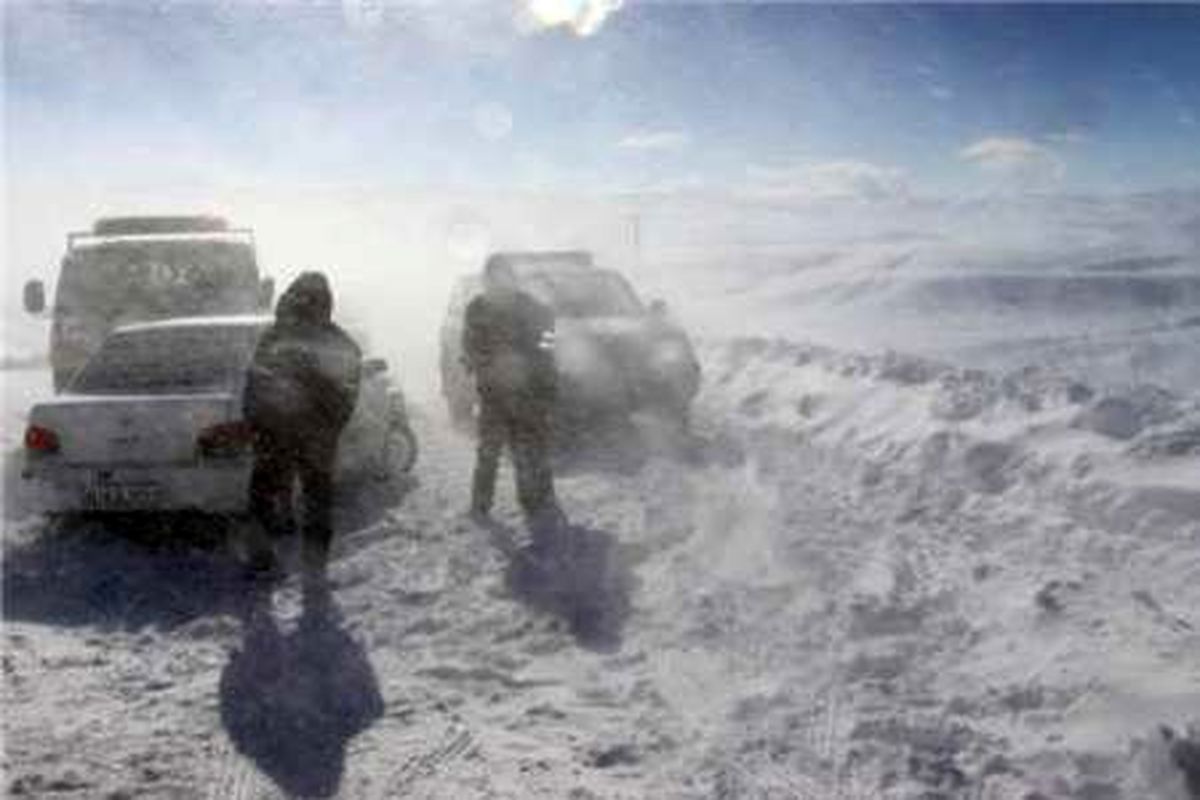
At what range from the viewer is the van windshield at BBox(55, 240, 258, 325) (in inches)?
504

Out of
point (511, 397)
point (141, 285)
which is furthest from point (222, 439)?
point (141, 285)

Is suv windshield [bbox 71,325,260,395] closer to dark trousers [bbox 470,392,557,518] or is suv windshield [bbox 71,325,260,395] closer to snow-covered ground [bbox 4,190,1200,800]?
snow-covered ground [bbox 4,190,1200,800]

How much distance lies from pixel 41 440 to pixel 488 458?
9.73 feet

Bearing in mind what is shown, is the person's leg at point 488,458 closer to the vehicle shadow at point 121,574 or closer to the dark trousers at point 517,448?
the dark trousers at point 517,448

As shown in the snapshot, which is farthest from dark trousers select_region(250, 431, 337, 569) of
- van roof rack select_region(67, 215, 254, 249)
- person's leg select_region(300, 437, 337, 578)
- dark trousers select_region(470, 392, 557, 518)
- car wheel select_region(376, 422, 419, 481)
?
van roof rack select_region(67, 215, 254, 249)

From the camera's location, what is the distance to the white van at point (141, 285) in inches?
494

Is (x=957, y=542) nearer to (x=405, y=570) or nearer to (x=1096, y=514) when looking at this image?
A: (x=1096, y=514)

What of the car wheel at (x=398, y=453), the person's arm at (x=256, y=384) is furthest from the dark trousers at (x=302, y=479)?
the car wheel at (x=398, y=453)

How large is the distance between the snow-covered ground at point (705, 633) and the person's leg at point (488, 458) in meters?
0.32

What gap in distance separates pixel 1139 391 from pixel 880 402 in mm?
2645

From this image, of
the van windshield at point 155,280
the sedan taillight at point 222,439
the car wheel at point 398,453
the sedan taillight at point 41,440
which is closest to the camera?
the sedan taillight at point 222,439

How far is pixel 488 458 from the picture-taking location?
362 inches

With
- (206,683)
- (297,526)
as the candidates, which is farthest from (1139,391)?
(206,683)

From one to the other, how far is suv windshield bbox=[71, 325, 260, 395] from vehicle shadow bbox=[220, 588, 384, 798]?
2485 millimetres
